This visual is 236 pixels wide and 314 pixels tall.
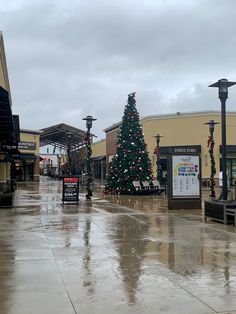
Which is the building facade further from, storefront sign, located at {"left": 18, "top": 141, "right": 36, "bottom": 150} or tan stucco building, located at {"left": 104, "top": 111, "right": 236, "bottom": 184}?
tan stucco building, located at {"left": 104, "top": 111, "right": 236, "bottom": 184}

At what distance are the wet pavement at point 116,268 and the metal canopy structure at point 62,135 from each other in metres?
53.5

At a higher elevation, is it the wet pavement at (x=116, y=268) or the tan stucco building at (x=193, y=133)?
the tan stucco building at (x=193, y=133)

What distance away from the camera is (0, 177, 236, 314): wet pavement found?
5512 millimetres

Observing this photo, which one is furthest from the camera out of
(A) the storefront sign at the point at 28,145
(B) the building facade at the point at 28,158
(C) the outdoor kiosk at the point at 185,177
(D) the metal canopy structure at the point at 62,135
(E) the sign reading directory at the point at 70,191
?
(D) the metal canopy structure at the point at 62,135

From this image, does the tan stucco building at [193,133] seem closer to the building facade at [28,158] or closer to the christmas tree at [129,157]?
the christmas tree at [129,157]

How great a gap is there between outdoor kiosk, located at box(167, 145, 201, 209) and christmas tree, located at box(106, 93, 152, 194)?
38.5 feet

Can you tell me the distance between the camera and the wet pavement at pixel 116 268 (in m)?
5.51

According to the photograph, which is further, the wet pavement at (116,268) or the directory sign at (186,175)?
the directory sign at (186,175)

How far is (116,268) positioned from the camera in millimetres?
7441

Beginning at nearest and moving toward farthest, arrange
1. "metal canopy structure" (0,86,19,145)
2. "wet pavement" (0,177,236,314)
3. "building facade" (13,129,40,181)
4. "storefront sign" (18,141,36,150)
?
"wet pavement" (0,177,236,314)
"metal canopy structure" (0,86,19,145)
"storefront sign" (18,141,36,150)
"building facade" (13,129,40,181)

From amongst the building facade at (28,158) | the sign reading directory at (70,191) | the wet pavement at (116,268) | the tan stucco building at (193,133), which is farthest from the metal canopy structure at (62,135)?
the wet pavement at (116,268)

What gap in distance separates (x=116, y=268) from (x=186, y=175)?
11468 mm

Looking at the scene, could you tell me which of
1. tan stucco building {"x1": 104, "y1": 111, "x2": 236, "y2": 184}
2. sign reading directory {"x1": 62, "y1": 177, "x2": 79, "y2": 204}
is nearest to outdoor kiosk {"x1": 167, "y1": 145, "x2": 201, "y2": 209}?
sign reading directory {"x1": 62, "y1": 177, "x2": 79, "y2": 204}

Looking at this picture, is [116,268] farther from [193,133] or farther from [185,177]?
Result: [193,133]
